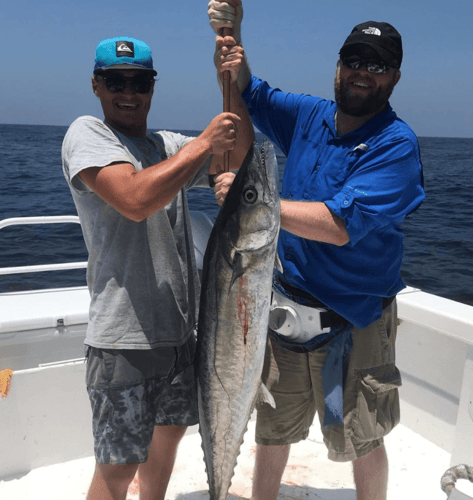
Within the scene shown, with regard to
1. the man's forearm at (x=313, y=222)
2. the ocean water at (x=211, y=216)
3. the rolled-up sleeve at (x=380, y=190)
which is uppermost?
the rolled-up sleeve at (x=380, y=190)

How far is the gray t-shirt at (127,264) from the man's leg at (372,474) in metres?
1.16

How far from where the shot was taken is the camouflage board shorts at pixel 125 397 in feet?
7.19

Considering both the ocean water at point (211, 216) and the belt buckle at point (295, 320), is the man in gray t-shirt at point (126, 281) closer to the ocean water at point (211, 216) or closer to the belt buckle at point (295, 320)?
the belt buckle at point (295, 320)

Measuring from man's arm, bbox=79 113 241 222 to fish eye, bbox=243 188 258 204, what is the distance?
0.66 ft

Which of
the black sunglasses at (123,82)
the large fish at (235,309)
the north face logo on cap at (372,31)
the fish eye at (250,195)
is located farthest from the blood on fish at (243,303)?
the north face logo on cap at (372,31)

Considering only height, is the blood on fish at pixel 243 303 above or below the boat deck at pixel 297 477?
above

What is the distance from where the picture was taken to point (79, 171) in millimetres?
1977

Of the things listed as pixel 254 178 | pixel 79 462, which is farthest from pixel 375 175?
pixel 79 462

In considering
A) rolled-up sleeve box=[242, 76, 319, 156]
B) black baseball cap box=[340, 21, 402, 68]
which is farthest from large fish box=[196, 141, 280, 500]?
rolled-up sleeve box=[242, 76, 319, 156]

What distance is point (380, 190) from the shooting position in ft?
7.25

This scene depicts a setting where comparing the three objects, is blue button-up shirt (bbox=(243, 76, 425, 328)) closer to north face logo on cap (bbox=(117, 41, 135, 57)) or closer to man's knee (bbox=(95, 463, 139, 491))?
north face logo on cap (bbox=(117, 41, 135, 57))

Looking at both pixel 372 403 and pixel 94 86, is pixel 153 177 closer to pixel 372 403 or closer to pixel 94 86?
pixel 94 86

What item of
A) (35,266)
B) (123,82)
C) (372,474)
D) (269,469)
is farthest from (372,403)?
(35,266)

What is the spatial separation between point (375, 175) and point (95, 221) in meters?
1.20
